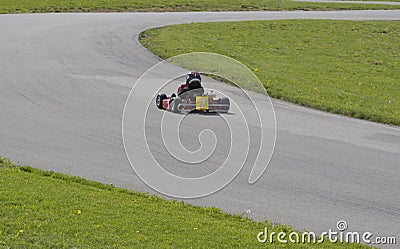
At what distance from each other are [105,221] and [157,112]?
7.06m

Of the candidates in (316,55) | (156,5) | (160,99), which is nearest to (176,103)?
(160,99)

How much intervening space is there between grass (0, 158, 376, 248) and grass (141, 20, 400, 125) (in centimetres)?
750

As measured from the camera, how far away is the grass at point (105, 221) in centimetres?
713

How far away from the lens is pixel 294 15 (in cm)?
3709

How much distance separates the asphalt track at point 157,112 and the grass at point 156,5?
544 inches

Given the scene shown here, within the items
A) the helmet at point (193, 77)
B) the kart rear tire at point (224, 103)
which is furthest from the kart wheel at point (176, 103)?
the kart rear tire at point (224, 103)

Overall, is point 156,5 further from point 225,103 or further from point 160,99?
point 225,103

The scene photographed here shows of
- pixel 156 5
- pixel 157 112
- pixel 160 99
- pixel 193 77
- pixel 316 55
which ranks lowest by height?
pixel 316 55

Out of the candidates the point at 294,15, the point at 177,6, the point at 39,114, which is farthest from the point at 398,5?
the point at 39,114

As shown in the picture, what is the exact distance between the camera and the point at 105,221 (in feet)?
25.5

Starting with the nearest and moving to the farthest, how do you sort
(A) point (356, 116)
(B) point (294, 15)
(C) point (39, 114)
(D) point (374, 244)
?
(D) point (374, 244)
(C) point (39, 114)
(A) point (356, 116)
(B) point (294, 15)

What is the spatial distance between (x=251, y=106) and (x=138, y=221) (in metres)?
8.59

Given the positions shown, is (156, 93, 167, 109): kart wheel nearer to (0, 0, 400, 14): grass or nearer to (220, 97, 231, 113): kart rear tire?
(220, 97, 231, 113): kart rear tire

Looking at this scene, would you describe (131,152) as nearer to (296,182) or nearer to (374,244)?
(296,182)
